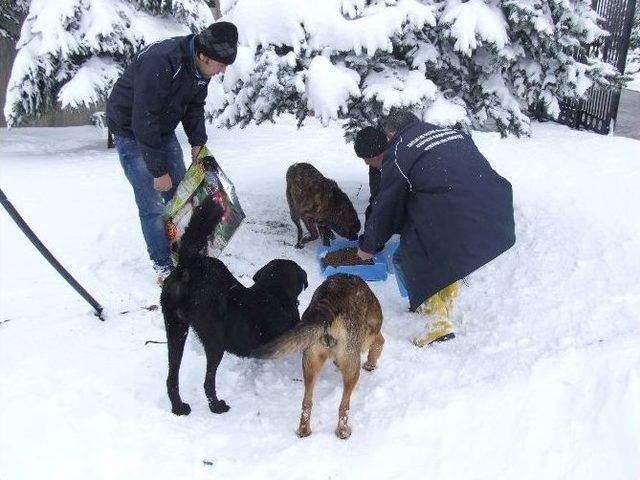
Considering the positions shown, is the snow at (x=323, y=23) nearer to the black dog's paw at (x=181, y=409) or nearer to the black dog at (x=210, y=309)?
the black dog at (x=210, y=309)

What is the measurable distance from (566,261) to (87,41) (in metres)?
7.96

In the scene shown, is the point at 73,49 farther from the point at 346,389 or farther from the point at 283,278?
the point at 346,389

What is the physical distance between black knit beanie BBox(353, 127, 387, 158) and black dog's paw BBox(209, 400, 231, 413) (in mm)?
2311

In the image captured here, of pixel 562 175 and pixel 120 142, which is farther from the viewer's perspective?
pixel 562 175

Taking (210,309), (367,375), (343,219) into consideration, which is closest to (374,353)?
(367,375)

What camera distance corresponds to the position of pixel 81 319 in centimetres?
440

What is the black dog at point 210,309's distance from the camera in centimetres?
325

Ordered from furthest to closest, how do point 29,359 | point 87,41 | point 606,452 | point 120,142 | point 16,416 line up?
point 87,41, point 120,142, point 29,359, point 16,416, point 606,452

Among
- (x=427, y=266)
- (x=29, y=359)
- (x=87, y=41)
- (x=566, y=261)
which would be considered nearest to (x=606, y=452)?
(x=427, y=266)

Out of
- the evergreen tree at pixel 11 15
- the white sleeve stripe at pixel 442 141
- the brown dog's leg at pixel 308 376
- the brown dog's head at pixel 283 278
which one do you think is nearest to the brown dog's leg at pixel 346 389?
the brown dog's leg at pixel 308 376

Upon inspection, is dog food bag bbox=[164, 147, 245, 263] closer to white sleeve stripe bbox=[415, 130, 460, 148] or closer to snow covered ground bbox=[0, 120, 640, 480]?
snow covered ground bbox=[0, 120, 640, 480]

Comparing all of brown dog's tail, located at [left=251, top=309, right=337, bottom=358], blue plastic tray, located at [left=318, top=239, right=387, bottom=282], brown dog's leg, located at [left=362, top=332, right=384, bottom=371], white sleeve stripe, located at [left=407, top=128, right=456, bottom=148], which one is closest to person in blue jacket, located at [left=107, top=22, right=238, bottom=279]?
white sleeve stripe, located at [left=407, top=128, right=456, bottom=148]

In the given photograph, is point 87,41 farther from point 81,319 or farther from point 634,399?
point 634,399

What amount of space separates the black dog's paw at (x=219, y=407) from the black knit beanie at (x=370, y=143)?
2.31m
